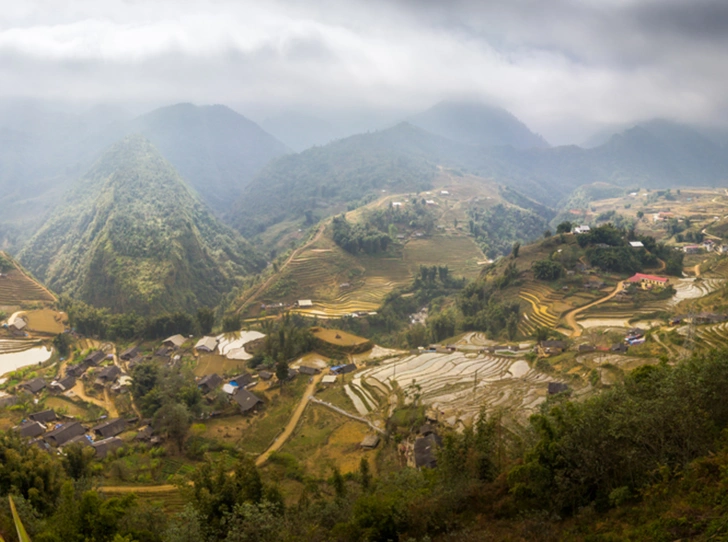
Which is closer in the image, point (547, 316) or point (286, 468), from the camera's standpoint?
point (286, 468)

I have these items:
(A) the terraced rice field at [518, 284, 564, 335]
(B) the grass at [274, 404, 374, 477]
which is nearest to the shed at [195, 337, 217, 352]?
(B) the grass at [274, 404, 374, 477]

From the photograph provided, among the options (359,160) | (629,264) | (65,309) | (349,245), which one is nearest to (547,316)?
(629,264)

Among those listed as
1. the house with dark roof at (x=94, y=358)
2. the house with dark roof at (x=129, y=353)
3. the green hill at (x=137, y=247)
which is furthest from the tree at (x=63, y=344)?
the green hill at (x=137, y=247)

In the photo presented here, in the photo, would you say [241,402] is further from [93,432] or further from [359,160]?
[359,160]

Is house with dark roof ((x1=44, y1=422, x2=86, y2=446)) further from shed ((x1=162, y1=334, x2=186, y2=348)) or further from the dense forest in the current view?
shed ((x1=162, y1=334, x2=186, y2=348))

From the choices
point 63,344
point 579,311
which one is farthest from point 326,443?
point 63,344

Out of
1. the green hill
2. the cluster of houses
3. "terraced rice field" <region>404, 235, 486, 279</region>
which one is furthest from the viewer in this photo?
"terraced rice field" <region>404, 235, 486, 279</region>

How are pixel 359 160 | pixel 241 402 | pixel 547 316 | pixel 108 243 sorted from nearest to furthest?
pixel 241 402, pixel 547 316, pixel 108 243, pixel 359 160
